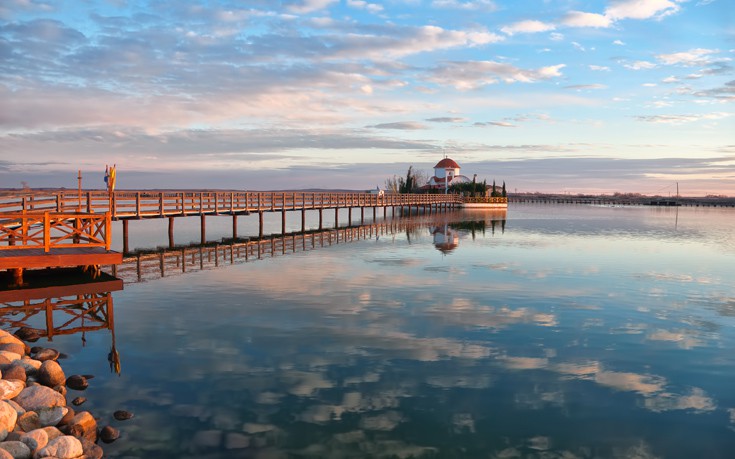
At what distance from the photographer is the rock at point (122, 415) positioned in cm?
848

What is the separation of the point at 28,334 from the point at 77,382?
3.95 meters

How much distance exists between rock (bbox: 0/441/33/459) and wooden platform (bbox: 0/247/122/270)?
1306cm

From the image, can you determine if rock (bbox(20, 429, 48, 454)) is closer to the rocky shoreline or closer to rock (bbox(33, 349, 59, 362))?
the rocky shoreline

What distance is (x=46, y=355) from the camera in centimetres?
1095

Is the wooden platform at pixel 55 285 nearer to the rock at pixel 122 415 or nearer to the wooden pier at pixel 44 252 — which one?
the wooden pier at pixel 44 252

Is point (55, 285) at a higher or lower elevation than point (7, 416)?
lower

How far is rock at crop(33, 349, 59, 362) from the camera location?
1088 centimetres

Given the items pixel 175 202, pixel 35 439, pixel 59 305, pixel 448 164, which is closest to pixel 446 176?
pixel 448 164

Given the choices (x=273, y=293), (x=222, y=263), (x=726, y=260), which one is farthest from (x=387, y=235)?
(x=273, y=293)

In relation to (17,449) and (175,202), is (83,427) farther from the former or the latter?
(175,202)

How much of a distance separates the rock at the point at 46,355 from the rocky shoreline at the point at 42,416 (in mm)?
641

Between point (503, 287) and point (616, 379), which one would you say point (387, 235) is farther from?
point (616, 379)

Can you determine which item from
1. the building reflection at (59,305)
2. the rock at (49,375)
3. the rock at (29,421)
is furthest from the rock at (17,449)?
the building reflection at (59,305)

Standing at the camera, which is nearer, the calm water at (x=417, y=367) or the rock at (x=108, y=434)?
the rock at (x=108, y=434)
